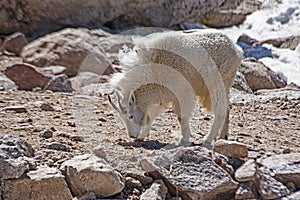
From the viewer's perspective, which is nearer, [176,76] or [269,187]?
[269,187]

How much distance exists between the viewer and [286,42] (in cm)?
1770

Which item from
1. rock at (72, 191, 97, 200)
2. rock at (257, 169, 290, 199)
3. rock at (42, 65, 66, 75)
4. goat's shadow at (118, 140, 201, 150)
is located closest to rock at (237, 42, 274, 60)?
rock at (42, 65, 66, 75)

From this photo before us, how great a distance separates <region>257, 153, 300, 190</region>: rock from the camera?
525cm

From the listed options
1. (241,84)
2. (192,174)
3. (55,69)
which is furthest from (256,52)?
(192,174)

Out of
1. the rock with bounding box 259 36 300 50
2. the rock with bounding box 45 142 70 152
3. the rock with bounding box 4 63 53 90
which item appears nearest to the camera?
the rock with bounding box 45 142 70 152

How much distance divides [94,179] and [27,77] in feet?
21.3

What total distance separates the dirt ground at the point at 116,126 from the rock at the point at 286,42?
7533mm

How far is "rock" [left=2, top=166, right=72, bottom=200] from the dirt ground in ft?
1.26

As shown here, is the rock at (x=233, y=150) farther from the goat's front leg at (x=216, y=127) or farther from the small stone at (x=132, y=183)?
the goat's front leg at (x=216, y=127)

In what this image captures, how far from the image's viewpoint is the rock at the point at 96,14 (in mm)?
17578

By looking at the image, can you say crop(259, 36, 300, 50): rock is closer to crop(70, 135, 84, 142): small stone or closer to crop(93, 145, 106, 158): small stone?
crop(70, 135, 84, 142): small stone

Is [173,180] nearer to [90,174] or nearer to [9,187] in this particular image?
[90,174]

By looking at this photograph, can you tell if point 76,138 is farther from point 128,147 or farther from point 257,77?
point 257,77

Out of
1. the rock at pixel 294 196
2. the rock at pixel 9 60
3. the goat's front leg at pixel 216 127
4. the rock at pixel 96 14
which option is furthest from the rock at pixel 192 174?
the rock at pixel 96 14
